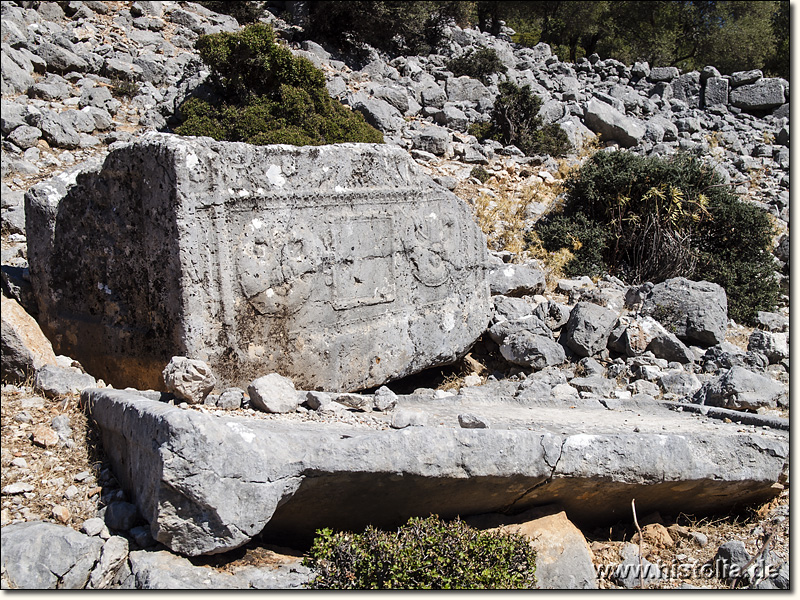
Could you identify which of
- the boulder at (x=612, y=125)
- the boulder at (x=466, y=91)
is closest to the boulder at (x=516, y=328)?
the boulder at (x=612, y=125)

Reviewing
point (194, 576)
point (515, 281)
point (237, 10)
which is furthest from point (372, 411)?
point (237, 10)

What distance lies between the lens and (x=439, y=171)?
10.2 m

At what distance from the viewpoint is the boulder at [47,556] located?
260cm

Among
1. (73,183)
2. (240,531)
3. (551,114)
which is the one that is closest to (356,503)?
(240,531)

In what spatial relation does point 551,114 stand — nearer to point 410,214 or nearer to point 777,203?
point 777,203

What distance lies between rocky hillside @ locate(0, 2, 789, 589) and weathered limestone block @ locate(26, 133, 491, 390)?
21mm

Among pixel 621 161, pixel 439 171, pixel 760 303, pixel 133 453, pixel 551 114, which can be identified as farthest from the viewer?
pixel 551 114

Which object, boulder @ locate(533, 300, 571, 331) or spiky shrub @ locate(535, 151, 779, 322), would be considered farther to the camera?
spiky shrub @ locate(535, 151, 779, 322)

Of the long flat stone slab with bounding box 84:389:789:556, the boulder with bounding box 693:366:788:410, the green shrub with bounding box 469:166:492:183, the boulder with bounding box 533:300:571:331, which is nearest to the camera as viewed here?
the long flat stone slab with bounding box 84:389:789:556

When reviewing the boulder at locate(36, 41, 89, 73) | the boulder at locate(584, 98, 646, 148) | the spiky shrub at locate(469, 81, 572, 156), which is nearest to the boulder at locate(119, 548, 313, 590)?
the boulder at locate(36, 41, 89, 73)

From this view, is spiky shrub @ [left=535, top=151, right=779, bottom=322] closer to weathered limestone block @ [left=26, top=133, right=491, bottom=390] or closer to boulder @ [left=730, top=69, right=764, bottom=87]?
weathered limestone block @ [left=26, top=133, right=491, bottom=390]

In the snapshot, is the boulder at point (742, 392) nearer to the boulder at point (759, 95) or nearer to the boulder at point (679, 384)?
the boulder at point (679, 384)

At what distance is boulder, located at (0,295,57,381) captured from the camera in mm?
4094

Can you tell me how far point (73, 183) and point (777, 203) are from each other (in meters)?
10.1
